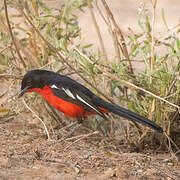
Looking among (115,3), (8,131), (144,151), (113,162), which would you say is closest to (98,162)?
(113,162)

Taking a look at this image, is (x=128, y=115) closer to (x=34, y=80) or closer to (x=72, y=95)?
(x=72, y=95)

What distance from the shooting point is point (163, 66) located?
11.7ft

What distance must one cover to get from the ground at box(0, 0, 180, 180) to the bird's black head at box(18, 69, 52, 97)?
0.43m

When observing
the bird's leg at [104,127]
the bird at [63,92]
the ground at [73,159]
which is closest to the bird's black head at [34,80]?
the bird at [63,92]

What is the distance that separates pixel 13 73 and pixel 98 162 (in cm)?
130

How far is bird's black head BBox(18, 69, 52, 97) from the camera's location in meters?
3.83

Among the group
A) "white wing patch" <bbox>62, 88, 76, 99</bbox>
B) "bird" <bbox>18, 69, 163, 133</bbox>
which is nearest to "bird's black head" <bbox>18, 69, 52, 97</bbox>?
"bird" <bbox>18, 69, 163, 133</bbox>

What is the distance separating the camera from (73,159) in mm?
3387

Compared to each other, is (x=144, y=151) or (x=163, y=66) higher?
(x=163, y=66)

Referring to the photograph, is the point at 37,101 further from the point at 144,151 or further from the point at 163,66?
the point at 163,66

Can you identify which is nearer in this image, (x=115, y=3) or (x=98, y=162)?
(x=98, y=162)

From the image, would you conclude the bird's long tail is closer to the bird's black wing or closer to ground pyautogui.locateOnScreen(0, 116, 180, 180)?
the bird's black wing


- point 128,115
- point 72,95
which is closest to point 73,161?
point 128,115

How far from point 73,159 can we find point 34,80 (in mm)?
810
